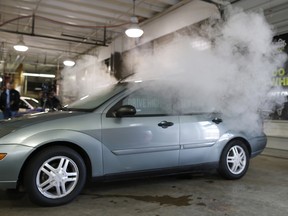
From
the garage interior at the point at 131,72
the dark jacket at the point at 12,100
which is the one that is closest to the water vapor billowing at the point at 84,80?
the garage interior at the point at 131,72

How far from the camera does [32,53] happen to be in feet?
51.2

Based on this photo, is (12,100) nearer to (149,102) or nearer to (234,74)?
(149,102)

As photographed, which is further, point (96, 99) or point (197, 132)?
point (197, 132)

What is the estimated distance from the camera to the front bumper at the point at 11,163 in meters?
2.78

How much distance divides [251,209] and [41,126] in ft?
7.65

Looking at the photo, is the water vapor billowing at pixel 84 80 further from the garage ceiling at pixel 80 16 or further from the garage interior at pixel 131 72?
the garage ceiling at pixel 80 16

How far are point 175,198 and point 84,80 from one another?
6.47 metres

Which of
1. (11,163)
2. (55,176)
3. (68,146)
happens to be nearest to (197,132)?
(68,146)

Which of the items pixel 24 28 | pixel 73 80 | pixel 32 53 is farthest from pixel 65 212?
pixel 32 53

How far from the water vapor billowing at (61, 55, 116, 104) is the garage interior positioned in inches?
3.6

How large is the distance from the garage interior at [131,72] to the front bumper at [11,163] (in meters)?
0.31

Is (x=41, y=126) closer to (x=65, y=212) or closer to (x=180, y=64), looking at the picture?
(x=65, y=212)

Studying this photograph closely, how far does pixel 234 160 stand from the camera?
421 centimetres

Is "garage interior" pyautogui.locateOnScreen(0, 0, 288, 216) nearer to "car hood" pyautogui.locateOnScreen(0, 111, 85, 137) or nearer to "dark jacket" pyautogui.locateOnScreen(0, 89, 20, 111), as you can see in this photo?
"car hood" pyautogui.locateOnScreen(0, 111, 85, 137)
